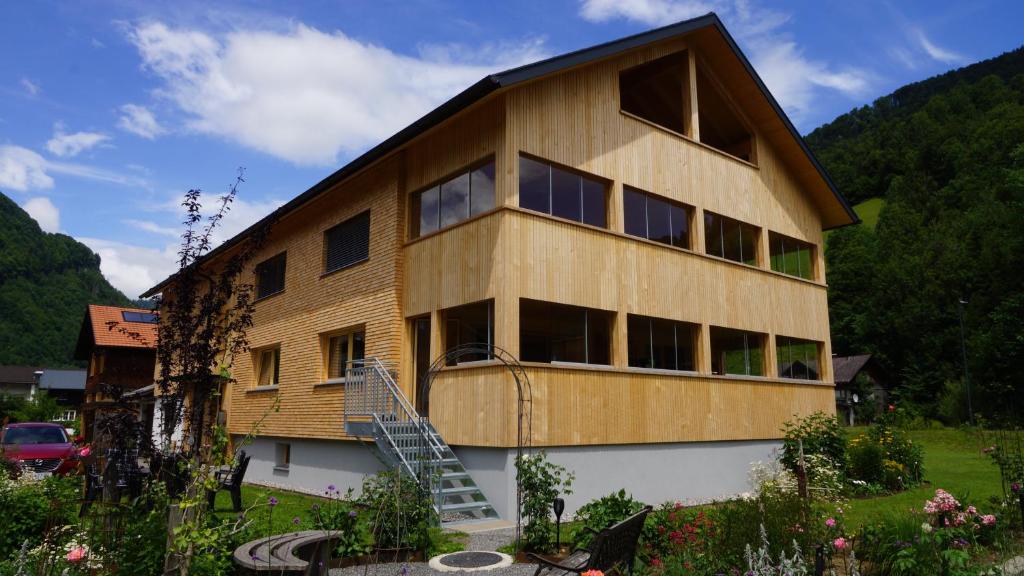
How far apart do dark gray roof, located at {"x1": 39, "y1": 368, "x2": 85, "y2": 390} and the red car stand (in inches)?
2362

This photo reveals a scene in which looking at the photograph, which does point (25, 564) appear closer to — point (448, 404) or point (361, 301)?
point (448, 404)

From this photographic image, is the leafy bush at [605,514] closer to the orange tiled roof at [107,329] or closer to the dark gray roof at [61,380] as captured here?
the orange tiled roof at [107,329]

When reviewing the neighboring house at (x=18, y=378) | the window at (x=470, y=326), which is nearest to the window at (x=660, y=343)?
the window at (x=470, y=326)

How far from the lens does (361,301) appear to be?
15945mm

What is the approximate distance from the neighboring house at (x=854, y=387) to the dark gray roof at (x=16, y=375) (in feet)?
260

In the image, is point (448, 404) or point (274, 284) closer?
point (448, 404)

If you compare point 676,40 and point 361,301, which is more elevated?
point 676,40

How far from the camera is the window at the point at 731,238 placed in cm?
1677

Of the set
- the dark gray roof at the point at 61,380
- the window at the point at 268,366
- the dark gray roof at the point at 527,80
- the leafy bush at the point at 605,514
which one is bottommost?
the leafy bush at the point at 605,514

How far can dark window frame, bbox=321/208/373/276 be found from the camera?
1634 cm

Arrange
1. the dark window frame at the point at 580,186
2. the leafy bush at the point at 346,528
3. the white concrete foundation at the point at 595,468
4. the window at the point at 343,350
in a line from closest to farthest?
the leafy bush at the point at 346,528, the white concrete foundation at the point at 595,468, the dark window frame at the point at 580,186, the window at the point at 343,350

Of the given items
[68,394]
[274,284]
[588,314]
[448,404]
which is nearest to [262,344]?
[274,284]

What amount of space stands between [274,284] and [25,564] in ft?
49.4

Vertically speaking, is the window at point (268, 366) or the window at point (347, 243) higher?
the window at point (347, 243)
